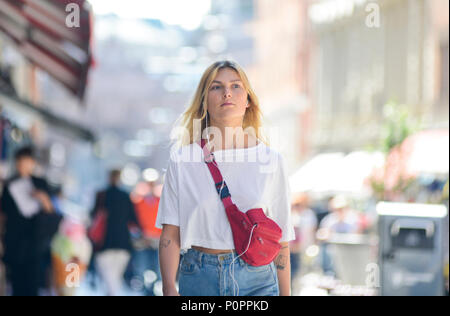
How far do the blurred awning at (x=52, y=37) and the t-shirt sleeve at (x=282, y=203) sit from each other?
4851 mm

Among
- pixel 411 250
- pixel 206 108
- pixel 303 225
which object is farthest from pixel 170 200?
pixel 303 225

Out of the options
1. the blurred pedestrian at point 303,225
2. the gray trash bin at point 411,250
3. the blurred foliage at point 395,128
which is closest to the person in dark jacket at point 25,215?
the gray trash bin at point 411,250

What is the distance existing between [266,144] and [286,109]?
46.9 meters

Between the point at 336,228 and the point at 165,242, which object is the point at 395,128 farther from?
the point at 165,242

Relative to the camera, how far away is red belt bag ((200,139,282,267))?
3359 mm

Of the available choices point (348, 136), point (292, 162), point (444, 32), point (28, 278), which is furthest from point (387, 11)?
point (28, 278)

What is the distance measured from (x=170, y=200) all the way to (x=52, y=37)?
8.01 m

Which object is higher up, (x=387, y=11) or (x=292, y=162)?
(x=387, y=11)

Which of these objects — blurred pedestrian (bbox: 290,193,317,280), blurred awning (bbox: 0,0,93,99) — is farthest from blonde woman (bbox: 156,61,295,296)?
blurred pedestrian (bbox: 290,193,317,280)

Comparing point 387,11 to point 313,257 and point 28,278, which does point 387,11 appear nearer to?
point 313,257

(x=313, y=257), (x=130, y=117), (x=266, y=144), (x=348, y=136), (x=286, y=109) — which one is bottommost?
(x=313, y=257)

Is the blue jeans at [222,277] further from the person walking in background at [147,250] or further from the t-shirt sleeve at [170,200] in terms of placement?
the person walking in background at [147,250]

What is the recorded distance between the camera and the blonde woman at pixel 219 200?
3.43 metres

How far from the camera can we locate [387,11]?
103 ft
